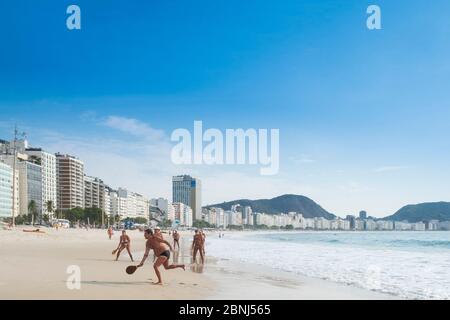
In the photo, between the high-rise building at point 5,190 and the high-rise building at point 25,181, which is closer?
the high-rise building at point 5,190

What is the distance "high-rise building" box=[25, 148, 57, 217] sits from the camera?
16475cm

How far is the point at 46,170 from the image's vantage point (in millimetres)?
168500

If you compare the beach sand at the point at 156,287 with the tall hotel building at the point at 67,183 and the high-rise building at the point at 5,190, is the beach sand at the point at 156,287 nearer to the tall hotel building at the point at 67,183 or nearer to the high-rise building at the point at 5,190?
the high-rise building at the point at 5,190

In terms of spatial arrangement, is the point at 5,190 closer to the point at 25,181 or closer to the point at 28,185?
the point at 25,181

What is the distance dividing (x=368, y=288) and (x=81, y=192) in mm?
186485

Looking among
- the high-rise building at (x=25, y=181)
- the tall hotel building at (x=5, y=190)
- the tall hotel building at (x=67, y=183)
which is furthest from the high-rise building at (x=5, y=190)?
the tall hotel building at (x=67, y=183)

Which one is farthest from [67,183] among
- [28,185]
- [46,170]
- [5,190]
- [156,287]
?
[156,287]

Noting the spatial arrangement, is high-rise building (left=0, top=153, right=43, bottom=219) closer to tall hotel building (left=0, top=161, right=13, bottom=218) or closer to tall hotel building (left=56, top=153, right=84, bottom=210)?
tall hotel building (left=0, top=161, right=13, bottom=218)

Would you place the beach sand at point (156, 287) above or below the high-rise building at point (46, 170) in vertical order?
below

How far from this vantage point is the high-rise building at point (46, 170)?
541ft

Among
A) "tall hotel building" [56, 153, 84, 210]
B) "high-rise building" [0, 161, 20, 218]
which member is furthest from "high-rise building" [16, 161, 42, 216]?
"tall hotel building" [56, 153, 84, 210]
